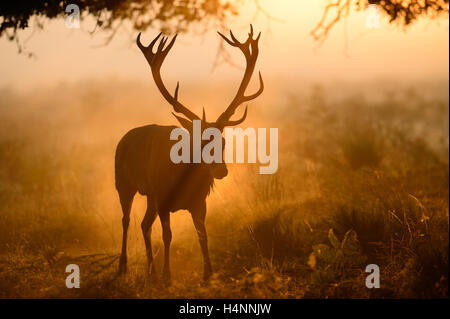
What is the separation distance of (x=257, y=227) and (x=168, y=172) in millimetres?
1857

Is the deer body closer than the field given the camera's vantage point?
No

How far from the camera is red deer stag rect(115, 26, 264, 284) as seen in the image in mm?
6812

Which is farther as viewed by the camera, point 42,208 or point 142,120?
point 142,120

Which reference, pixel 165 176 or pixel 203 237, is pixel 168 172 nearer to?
pixel 165 176

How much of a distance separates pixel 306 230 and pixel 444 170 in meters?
7.30

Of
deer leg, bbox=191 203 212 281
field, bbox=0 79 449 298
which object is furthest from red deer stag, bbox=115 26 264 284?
field, bbox=0 79 449 298

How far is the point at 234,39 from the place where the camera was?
7559 millimetres

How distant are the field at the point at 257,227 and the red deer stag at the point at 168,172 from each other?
1.68 feet

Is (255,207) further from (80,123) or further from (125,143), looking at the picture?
(80,123)

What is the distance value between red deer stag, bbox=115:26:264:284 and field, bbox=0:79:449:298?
513 mm

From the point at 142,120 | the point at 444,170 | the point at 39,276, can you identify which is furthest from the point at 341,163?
the point at 142,120

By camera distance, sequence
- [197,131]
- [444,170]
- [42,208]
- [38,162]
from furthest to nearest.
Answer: [38,162] < [444,170] < [42,208] < [197,131]

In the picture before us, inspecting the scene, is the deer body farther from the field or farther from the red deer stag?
the field
